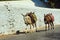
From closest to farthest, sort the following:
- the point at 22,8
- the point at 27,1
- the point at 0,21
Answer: the point at 0,21 → the point at 22,8 → the point at 27,1

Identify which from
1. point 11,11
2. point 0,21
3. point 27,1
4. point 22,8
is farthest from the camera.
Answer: point 27,1

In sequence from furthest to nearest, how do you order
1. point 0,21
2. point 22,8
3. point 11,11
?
point 22,8 → point 11,11 → point 0,21

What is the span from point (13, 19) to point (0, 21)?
1653mm

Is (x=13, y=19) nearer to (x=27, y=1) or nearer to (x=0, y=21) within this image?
(x=0, y=21)

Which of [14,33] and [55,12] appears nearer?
[14,33]

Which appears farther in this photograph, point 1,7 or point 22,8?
point 22,8

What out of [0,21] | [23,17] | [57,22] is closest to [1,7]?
[0,21]

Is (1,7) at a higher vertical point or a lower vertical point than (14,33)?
higher

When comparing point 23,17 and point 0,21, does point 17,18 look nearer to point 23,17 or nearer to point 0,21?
point 23,17

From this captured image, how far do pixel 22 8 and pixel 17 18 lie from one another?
1.47m

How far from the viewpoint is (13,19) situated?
21.7m

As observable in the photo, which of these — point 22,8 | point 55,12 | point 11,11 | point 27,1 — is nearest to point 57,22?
point 55,12

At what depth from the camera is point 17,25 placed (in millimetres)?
22031

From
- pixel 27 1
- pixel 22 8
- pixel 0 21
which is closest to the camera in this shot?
pixel 0 21
